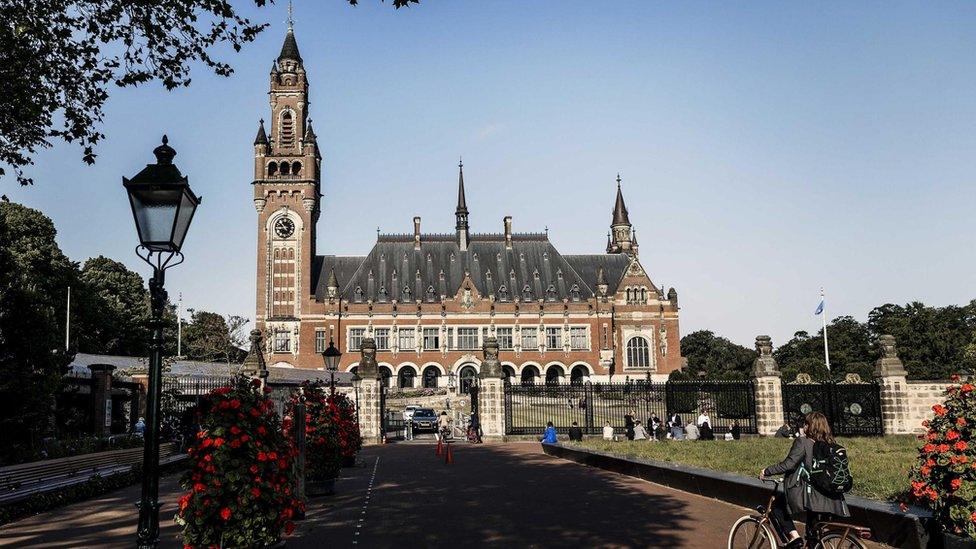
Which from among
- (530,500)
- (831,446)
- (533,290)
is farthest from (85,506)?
(533,290)

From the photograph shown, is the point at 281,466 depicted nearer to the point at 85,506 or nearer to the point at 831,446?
the point at 831,446

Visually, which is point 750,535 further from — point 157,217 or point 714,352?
point 714,352

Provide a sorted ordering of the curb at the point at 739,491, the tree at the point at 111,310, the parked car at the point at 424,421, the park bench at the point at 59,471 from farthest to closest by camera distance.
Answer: the tree at the point at 111,310
the parked car at the point at 424,421
the park bench at the point at 59,471
the curb at the point at 739,491

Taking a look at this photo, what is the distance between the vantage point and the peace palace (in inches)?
2849

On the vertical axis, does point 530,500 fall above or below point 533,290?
below

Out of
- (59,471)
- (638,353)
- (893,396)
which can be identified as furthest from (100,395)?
(638,353)

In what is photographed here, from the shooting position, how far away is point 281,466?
7.64 metres

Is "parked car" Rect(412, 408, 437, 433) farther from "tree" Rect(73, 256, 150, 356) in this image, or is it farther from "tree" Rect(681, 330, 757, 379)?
"tree" Rect(681, 330, 757, 379)

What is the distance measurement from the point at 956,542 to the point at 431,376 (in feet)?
222

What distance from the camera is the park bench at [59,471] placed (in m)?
13.3

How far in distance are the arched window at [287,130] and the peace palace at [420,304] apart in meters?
0.09

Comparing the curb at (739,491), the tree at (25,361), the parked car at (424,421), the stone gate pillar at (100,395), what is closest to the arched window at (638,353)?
the parked car at (424,421)

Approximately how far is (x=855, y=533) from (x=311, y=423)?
1063 cm

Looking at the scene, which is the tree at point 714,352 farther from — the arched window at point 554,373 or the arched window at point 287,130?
the arched window at point 287,130
